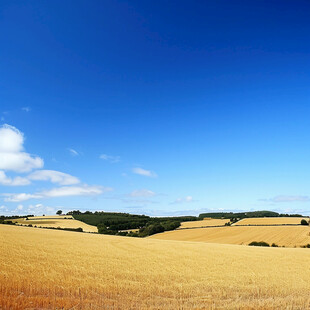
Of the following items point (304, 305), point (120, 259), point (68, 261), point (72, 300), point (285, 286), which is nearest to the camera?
point (72, 300)

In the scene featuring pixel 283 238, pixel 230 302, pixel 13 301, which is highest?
pixel 13 301

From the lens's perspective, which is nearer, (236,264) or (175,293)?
(175,293)

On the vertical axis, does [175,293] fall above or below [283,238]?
above

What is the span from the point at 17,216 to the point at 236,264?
14021 centimetres

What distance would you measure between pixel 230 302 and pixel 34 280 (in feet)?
29.1

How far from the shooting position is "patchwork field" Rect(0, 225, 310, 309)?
34.8 feet

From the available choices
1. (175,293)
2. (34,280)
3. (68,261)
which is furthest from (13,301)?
(68,261)

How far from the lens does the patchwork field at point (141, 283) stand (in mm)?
10594

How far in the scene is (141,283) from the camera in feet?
44.0

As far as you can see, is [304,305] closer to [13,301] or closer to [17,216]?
[13,301]

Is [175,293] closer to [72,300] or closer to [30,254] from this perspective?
[72,300]

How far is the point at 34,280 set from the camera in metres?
12.6

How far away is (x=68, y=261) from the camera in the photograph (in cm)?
1744

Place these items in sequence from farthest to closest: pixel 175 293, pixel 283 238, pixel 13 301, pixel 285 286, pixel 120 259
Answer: pixel 283 238 < pixel 120 259 < pixel 285 286 < pixel 175 293 < pixel 13 301
